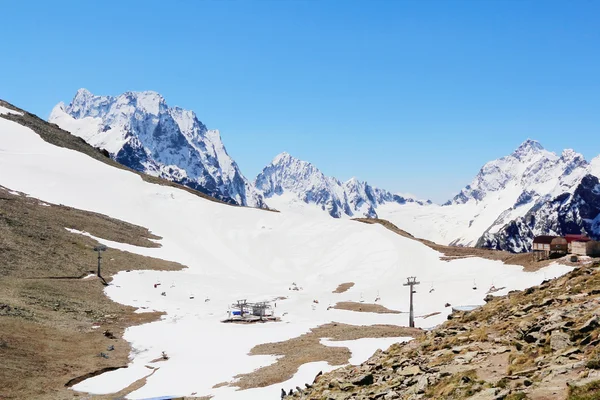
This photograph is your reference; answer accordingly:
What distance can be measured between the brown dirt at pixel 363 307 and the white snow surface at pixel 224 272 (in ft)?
8.24

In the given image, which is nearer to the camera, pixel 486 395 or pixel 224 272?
pixel 486 395

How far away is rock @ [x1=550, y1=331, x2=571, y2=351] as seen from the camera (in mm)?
17472

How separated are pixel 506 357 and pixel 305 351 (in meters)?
28.6

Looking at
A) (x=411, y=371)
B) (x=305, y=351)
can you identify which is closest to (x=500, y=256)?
(x=305, y=351)

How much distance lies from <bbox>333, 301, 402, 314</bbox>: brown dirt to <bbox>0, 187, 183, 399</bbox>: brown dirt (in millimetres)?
28048

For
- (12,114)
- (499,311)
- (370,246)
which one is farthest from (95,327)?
(12,114)

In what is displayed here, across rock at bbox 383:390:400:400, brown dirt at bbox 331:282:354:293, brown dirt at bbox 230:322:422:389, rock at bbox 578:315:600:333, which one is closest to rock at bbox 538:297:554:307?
rock at bbox 578:315:600:333

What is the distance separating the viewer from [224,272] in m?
109

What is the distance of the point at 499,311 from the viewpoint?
2842 cm

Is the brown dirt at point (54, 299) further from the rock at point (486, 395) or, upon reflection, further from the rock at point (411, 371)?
the rock at point (486, 395)

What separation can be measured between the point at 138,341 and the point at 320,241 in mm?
74438

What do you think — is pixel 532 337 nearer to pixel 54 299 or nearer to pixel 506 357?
pixel 506 357

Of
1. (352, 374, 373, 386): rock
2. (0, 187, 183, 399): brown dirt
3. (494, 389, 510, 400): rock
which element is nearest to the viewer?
(494, 389, 510, 400): rock

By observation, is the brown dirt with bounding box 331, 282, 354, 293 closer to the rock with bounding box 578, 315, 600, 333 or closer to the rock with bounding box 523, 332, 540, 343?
the rock with bounding box 523, 332, 540, 343
